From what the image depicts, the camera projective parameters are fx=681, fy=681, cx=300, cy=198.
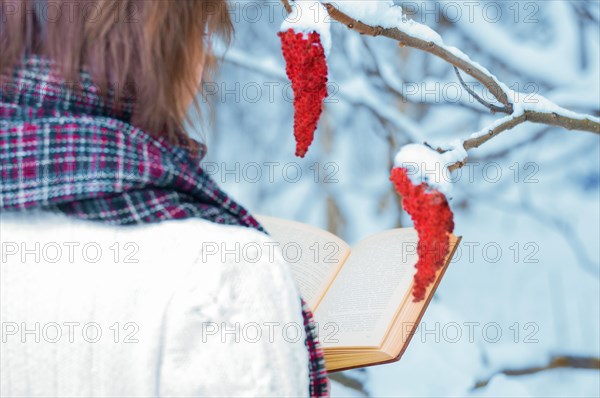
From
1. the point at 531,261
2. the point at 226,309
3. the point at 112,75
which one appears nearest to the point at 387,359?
the point at 226,309

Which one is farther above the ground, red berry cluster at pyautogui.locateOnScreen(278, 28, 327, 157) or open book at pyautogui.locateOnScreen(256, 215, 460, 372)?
red berry cluster at pyautogui.locateOnScreen(278, 28, 327, 157)

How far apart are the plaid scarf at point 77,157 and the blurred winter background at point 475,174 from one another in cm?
71

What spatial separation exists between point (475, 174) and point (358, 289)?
1.85 feet

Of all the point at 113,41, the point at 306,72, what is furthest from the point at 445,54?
the point at 113,41

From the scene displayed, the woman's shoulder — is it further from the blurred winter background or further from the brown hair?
the blurred winter background

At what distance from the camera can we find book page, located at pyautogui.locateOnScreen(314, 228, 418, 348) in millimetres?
687

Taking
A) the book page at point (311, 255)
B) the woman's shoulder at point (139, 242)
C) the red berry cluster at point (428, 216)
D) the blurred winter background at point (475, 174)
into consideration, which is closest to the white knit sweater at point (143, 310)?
the woman's shoulder at point (139, 242)

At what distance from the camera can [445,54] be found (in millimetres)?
725

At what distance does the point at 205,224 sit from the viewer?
0.48 m

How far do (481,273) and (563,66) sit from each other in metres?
0.40

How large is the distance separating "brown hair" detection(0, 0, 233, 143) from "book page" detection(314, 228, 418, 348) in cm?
31

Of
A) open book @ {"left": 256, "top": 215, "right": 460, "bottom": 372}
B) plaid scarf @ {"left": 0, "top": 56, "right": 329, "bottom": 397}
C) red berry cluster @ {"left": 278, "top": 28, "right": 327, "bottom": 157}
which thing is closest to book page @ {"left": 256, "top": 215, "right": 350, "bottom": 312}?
open book @ {"left": 256, "top": 215, "right": 460, "bottom": 372}

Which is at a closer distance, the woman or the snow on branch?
the woman

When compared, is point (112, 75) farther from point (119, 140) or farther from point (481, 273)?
point (481, 273)
